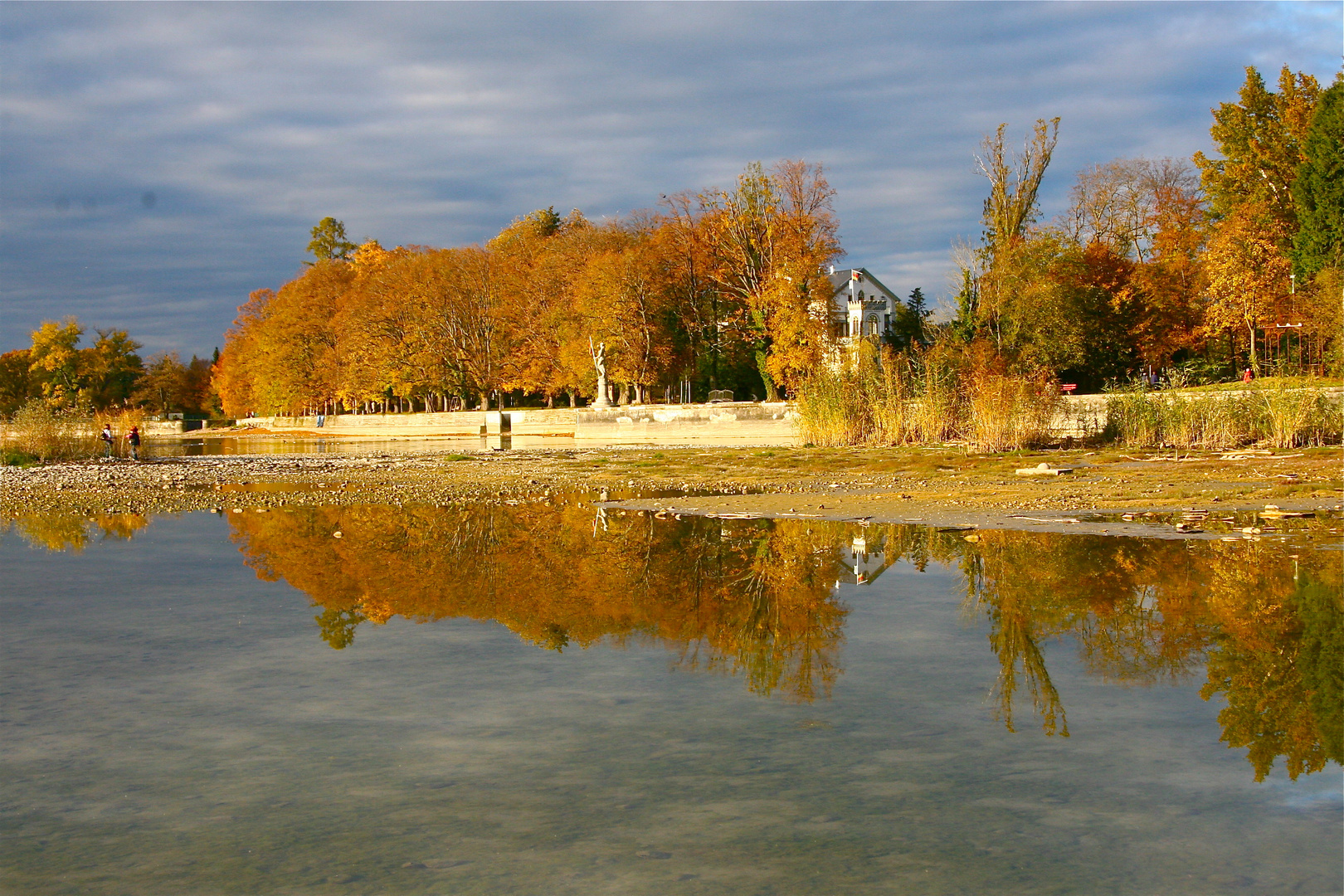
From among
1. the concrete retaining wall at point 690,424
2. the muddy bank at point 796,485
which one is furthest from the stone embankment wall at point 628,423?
the muddy bank at point 796,485

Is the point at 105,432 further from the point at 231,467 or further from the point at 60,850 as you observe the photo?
the point at 60,850

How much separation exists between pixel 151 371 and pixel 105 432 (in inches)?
3638

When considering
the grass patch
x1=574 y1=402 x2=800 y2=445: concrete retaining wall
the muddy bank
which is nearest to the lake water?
the muddy bank

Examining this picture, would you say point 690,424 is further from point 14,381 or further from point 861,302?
point 14,381

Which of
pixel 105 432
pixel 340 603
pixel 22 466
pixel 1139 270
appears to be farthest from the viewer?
pixel 1139 270

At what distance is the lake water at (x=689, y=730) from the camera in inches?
139

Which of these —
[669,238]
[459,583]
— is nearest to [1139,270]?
[669,238]

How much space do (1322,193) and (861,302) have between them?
171ft

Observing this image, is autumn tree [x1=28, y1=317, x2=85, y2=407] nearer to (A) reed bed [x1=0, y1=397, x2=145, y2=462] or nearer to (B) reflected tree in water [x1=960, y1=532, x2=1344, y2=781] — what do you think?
(A) reed bed [x1=0, y1=397, x2=145, y2=462]

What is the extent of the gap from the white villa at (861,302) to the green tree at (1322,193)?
3486cm

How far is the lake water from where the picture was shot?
3.54 metres

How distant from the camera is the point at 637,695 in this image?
556 centimetres

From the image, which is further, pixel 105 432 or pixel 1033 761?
pixel 105 432

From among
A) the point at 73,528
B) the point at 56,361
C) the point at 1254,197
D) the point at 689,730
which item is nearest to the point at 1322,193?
the point at 1254,197
